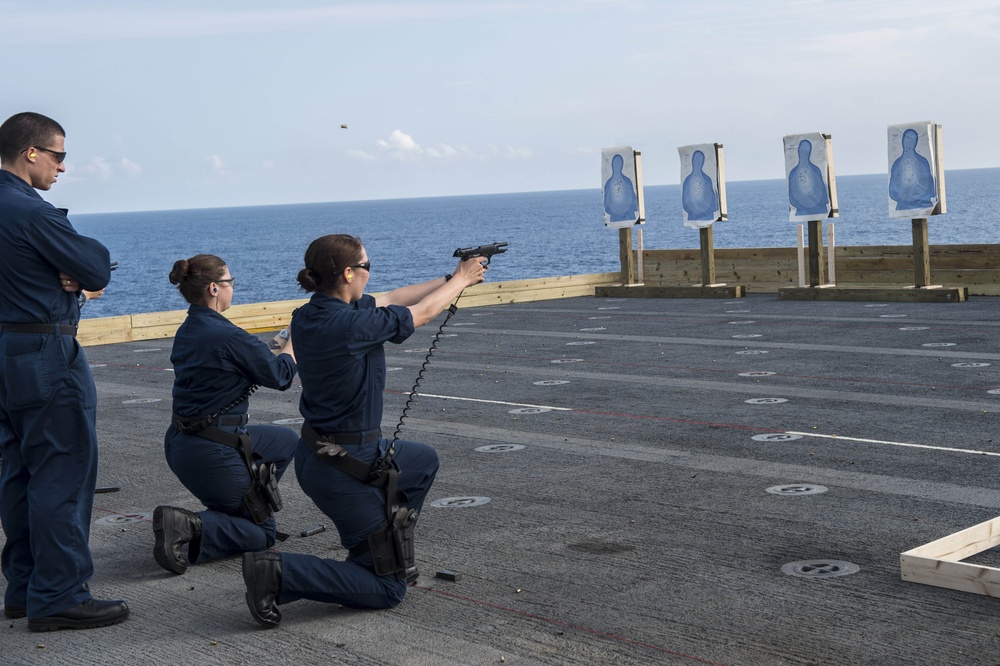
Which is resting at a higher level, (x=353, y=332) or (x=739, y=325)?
(x=353, y=332)

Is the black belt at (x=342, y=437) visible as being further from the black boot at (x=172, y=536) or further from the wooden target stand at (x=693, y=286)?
the wooden target stand at (x=693, y=286)

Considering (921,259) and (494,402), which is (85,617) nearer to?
(494,402)

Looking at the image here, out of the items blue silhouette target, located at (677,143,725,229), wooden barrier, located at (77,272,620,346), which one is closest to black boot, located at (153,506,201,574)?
wooden barrier, located at (77,272,620,346)

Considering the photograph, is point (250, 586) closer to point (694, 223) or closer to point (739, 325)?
point (739, 325)

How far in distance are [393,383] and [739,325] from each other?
5.80 meters

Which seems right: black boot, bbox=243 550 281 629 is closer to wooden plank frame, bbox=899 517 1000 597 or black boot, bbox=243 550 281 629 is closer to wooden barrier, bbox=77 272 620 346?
wooden plank frame, bbox=899 517 1000 597

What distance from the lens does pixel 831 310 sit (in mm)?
17812

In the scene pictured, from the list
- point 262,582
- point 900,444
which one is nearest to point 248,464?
point 262,582

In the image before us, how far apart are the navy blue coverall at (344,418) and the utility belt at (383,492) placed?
2 centimetres

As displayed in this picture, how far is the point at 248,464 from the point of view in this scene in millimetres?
6066

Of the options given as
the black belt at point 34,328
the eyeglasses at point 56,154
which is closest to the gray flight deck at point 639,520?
the black belt at point 34,328

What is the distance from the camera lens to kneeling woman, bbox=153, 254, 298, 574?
5.85 m

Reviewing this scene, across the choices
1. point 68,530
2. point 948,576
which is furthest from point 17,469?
point 948,576

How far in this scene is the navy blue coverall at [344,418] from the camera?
4980 mm
